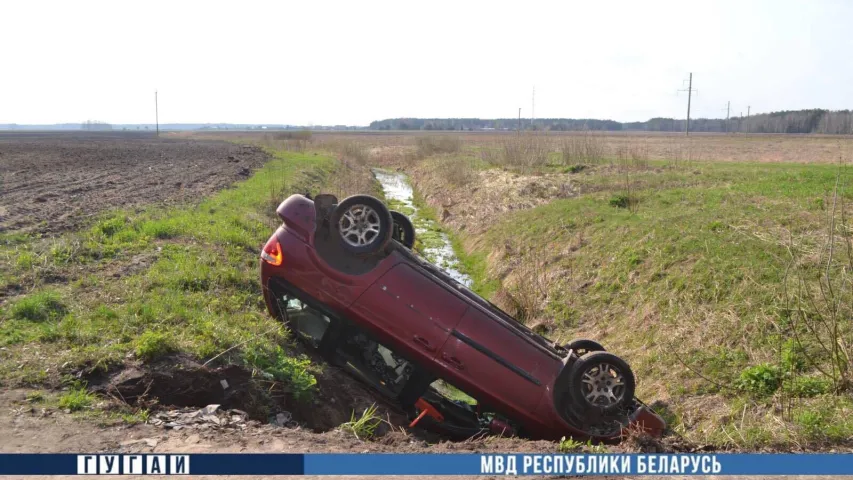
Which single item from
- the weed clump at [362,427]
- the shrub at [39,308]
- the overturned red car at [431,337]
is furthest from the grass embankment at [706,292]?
the shrub at [39,308]

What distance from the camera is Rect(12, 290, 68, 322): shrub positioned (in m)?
7.23

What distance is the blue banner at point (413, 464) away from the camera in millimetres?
4379

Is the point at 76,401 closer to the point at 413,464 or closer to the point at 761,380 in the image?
the point at 413,464

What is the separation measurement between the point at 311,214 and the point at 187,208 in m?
10.0

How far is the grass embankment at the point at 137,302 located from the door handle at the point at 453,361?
1.39 meters

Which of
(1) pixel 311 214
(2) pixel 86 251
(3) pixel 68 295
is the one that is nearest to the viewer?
(1) pixel 311 214

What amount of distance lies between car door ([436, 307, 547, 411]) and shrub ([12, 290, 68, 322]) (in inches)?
167

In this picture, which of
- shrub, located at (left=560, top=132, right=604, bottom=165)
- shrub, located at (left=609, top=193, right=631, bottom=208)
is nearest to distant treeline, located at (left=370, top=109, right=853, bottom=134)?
shrub, located at (left=560, top=132, right=604, bottom=165)

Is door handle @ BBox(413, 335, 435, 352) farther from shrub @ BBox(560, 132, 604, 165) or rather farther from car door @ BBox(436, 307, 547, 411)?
shrub @ BBox(560, 132, 604, 165)

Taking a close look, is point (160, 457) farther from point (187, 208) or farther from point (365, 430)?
point (187, 208)

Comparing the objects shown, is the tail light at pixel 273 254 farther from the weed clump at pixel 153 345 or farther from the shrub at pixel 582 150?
the shrub at pixel 582 150

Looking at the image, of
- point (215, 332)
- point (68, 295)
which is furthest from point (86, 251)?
point (215, 332)

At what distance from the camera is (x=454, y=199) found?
81.4 feet

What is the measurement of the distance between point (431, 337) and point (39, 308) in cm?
432
